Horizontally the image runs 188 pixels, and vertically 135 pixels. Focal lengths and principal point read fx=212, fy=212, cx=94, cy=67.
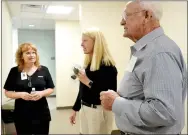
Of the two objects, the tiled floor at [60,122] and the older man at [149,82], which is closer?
the older man at [149,82]

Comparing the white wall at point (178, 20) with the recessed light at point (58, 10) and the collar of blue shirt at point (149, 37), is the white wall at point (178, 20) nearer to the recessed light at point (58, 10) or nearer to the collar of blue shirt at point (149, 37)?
the recessed light at point (58, 10)

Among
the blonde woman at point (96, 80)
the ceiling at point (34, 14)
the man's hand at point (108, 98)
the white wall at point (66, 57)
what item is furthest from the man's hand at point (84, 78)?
the man's hand at point (108, 98)

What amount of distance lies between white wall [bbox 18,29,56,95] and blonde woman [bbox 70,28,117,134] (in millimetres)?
368

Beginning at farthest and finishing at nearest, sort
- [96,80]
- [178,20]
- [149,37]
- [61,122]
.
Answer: [61,122], [178,20], [96,80], [149,37]

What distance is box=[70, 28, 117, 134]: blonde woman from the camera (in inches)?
72.3

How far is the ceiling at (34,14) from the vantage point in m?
2.02

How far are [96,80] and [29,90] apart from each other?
0.63 metres

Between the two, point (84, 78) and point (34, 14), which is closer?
point (84, 78)

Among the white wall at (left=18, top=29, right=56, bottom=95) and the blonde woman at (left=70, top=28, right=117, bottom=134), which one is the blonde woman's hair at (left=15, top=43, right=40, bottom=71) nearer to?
the white wall at (left=18, top=29, right=56, bottom=95)

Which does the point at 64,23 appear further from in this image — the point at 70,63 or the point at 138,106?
the point at 138,106

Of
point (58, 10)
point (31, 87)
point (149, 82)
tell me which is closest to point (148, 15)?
point (149, 82)

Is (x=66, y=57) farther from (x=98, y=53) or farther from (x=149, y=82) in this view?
(x=149, y=82)

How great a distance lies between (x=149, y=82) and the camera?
2.56ft

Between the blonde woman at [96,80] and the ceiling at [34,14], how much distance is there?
0.41 meters
